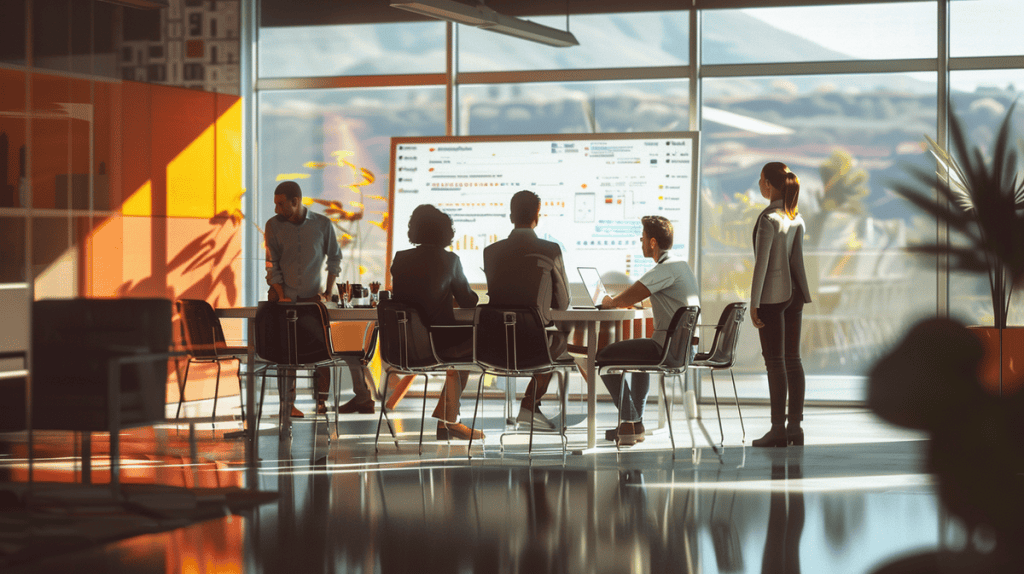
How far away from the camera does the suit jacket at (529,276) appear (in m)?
4.87

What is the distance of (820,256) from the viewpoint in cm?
729

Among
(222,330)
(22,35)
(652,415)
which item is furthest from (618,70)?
(22,35)

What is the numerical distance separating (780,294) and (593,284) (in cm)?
125

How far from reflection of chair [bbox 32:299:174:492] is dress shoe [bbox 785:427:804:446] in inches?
146

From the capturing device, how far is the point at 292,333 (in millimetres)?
5152

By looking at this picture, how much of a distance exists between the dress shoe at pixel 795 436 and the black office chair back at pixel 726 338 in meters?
0.60

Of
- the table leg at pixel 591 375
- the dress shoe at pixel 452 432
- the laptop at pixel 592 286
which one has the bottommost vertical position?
the dress shoe at pixel 452 432

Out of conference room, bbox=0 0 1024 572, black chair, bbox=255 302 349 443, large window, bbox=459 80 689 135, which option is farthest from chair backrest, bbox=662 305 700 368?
large window, bbox=459 80 689 135

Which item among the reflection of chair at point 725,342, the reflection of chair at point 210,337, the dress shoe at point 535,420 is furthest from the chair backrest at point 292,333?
the reflection of chair at point 725,342

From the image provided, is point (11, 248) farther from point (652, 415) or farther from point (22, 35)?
point (652, 415)

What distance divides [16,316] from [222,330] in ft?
8.93

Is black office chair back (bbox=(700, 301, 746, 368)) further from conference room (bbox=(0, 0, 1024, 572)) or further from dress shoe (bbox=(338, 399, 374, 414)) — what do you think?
dress shoe (bbox=(338, 399, 374, 414))

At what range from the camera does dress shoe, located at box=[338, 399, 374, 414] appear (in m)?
6.81

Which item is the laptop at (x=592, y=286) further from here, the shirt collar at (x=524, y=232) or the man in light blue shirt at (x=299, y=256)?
the man in light blue shirt at (x=299, y=256)
